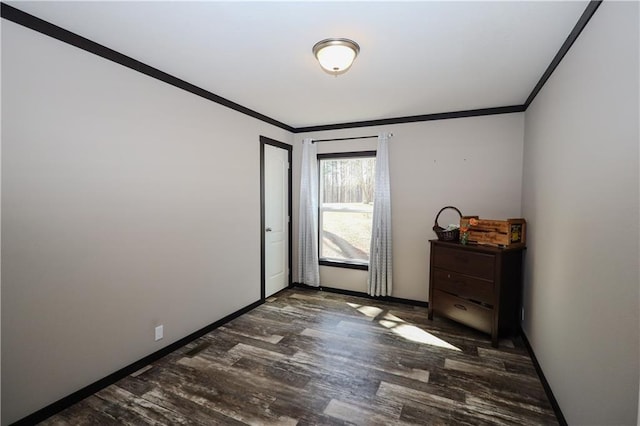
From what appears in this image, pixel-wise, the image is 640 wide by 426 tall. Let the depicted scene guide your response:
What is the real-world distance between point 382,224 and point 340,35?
8.09 feet

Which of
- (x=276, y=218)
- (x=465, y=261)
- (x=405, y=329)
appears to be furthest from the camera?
(x=276, y=218)

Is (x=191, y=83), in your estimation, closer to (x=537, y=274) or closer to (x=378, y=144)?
(x=378, y=144)

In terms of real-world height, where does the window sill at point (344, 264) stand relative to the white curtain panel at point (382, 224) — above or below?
below

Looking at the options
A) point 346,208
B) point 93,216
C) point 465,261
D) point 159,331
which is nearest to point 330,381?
point 159,331

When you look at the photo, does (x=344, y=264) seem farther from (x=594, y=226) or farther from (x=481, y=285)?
(x=594, y=226)

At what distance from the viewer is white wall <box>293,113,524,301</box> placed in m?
3.38

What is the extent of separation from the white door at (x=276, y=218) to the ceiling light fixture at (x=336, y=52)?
1994 mm

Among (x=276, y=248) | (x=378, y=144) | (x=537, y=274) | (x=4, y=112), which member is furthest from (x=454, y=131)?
(x=4, y=112)

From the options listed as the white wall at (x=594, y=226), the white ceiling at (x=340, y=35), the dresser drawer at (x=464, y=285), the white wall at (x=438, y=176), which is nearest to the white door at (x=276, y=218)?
the white wall at (x=438, y=176)

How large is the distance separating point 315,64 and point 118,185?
172 cm

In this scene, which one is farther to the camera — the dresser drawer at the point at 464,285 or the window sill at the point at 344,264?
the window sill at the point at 344,264

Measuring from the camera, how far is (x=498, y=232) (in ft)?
9.53

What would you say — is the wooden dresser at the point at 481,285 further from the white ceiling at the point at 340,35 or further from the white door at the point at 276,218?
the white door at the point at 276,218

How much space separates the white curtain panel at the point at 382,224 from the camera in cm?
387
